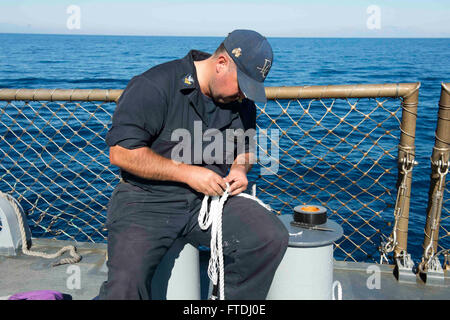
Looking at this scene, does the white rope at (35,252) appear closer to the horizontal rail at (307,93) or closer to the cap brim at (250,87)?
the horizontal rail at (307,93)

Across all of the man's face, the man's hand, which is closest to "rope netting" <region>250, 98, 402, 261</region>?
the man's hand

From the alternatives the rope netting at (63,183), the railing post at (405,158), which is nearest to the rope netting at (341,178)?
the railing post at (405,158)

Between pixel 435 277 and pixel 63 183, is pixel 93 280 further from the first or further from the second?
pixel 63 183

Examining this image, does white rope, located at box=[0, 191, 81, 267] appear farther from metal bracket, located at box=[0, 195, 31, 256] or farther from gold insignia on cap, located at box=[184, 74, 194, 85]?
gold insignia on cap, located at box=[184, 74, 194, 85]

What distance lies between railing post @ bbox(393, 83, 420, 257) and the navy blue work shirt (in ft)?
3.71

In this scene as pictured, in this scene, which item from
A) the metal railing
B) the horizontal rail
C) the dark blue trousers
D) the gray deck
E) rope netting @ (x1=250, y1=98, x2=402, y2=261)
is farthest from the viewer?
rope netting @ (x1=250, y1=98, x2=402, y2=261)

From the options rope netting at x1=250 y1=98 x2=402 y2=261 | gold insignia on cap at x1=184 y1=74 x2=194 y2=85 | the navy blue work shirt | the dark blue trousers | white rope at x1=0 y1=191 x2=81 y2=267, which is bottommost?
rope netting at x1=250 y1=98 x2=402 y2=261

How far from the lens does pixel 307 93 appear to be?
2887 mm

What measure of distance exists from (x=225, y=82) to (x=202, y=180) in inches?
18.6

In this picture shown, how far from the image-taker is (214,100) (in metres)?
2.35

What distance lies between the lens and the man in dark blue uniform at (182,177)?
206 cm

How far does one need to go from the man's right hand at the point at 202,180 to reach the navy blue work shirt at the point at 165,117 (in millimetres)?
109

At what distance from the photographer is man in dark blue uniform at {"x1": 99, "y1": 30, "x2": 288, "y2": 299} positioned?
6.77 feet

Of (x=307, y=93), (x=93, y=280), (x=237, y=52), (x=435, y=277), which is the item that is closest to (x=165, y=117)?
(x=237, y=52)
